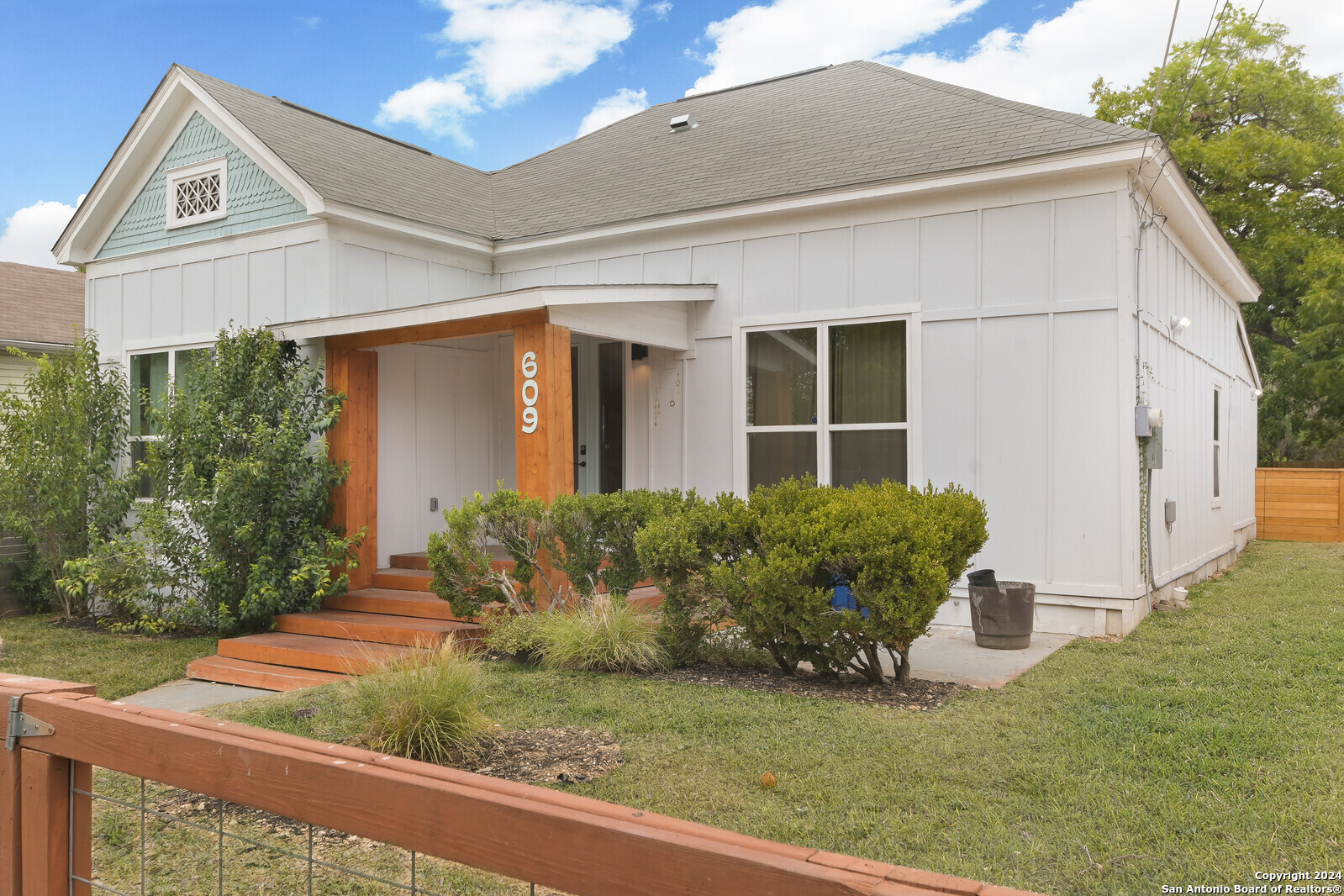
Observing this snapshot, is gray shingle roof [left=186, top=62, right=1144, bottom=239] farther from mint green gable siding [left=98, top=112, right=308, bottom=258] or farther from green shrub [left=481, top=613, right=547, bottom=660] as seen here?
green shrub [left=481, top=613, right=547, bottom=660]

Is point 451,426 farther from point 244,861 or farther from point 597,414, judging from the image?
point 244,861

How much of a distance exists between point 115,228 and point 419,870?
1080 cm

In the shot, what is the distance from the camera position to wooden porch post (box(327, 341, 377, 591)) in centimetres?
921

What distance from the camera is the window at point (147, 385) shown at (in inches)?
420

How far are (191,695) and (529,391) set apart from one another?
3499 millimetres

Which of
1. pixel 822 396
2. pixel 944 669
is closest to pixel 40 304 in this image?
pixel 822 396

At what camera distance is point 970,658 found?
702 centimetres

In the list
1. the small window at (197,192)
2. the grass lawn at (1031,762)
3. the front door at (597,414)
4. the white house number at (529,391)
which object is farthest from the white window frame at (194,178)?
the grass lawn at (1031,762)

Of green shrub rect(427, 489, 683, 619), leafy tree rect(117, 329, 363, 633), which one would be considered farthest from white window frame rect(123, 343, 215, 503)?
green shrub rect(427, 489, 683, 619)

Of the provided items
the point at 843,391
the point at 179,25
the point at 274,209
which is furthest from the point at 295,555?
the point at 179,25

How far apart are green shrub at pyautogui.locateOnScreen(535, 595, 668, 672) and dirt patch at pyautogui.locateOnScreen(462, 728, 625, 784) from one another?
1.40 meters

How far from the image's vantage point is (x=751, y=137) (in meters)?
11.1

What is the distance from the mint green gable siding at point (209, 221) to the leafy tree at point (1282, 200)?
68.2 ft

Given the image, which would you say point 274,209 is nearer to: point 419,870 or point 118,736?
point 419,870
